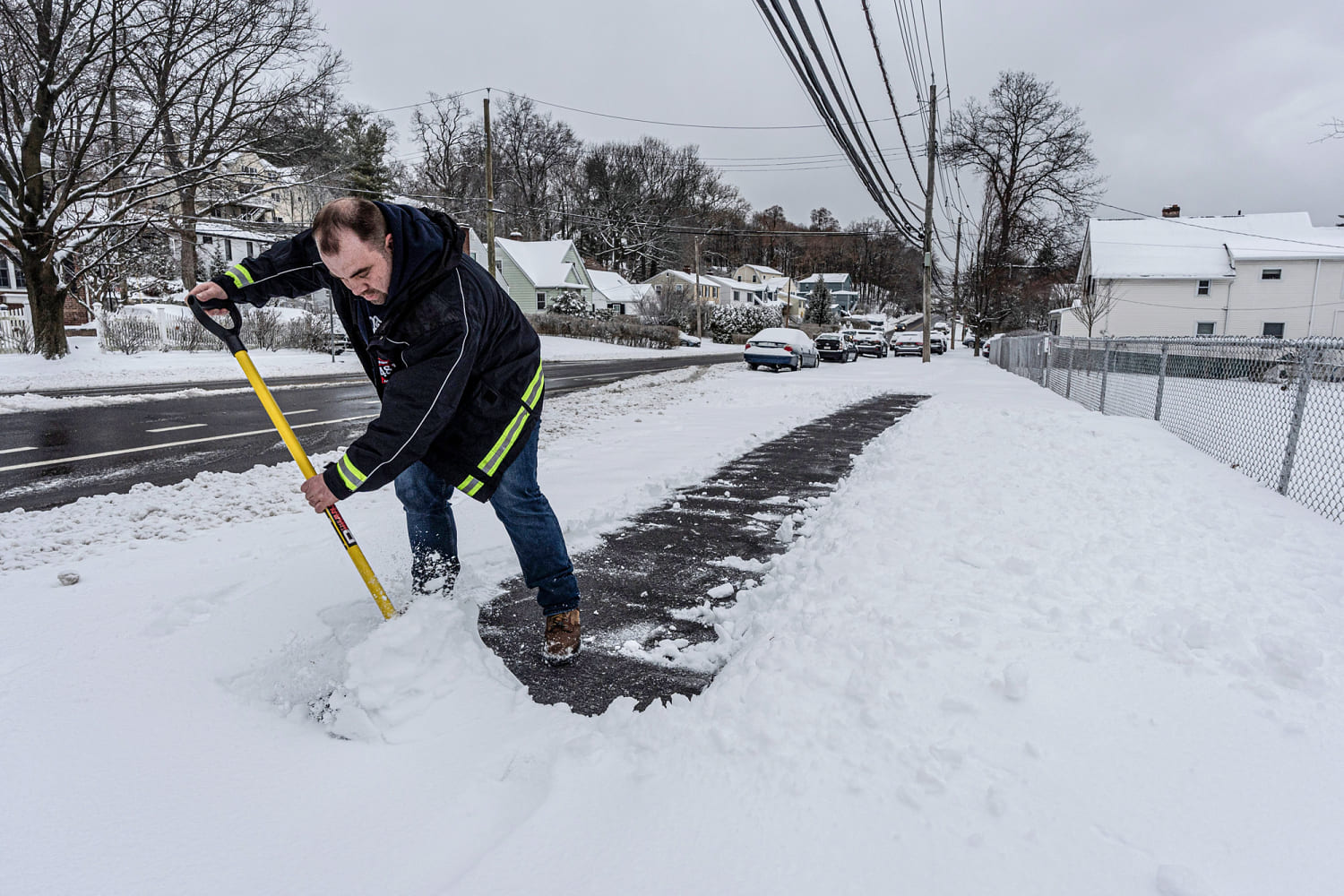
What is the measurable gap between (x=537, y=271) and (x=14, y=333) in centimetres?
3346

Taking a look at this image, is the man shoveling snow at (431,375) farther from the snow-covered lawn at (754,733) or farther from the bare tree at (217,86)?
the bare tree at (217,86)

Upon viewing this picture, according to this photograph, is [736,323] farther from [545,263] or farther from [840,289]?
[840,289]

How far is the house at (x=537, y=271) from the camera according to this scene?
156 feet

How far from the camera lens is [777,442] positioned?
25.2ft

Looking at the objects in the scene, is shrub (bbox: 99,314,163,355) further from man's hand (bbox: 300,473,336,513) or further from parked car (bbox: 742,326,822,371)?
man's hand (bbox: 300,473,336,513)

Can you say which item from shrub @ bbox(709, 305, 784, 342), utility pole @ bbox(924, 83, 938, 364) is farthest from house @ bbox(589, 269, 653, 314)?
utility pole @ bbox(924, 83, 938, 364)

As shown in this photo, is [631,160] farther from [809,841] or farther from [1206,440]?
[809,841]

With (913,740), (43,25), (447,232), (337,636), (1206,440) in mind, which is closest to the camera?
(913,740)

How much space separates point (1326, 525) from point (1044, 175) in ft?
133

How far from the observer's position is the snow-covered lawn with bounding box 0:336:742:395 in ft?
44.2

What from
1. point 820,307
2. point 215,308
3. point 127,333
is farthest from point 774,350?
point 820,307

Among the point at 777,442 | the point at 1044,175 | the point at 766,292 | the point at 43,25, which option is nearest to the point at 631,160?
the point at 766,292

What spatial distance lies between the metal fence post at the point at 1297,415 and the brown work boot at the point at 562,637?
473 cm

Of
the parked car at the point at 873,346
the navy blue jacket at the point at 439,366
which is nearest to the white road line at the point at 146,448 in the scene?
the navy blue jacket at the point at 439,366
